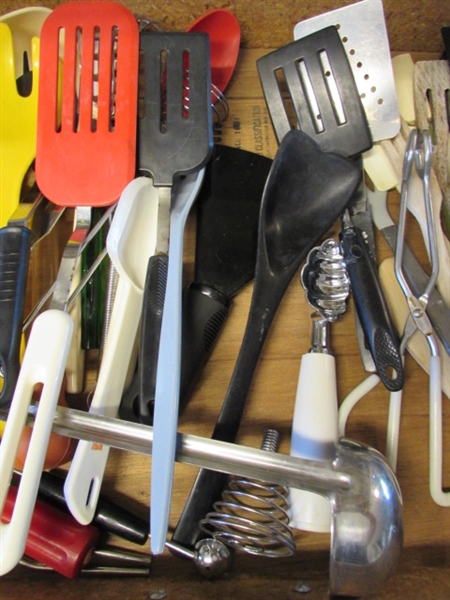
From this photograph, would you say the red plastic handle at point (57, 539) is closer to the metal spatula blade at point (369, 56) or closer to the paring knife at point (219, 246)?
the paring knife at point (219, 246)

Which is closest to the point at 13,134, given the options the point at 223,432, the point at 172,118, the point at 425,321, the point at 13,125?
the point at 13,125

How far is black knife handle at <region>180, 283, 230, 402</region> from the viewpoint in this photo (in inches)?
18.7

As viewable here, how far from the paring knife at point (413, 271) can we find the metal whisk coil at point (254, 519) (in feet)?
0.72

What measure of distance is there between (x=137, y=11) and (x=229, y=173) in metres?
0.22

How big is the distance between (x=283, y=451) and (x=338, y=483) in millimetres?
156

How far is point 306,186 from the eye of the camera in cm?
53

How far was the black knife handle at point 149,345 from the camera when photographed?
1.37 feet

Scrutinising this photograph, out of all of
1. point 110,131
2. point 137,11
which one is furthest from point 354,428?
point 137,11

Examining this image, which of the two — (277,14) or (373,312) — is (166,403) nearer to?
(373,312)

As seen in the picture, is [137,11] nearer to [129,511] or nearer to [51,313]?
[51,313]

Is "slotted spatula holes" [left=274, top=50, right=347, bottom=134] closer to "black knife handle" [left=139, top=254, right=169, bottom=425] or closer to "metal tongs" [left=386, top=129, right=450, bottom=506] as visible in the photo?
"metal tongs" [left=386, top=129, right=450, bottom=506]

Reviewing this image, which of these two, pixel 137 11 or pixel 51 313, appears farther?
pixel 137 11

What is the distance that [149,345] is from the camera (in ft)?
1.38

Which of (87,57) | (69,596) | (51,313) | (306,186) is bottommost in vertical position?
(69,596)
